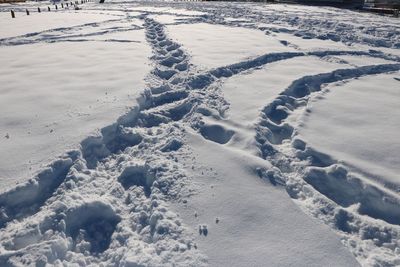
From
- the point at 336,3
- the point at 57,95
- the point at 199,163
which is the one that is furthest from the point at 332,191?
the point at 336,3

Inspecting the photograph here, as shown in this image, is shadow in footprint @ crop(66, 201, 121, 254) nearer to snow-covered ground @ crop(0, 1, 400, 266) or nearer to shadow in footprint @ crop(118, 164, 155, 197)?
snow-covered ground @ crop(0, 1, 400, 266)

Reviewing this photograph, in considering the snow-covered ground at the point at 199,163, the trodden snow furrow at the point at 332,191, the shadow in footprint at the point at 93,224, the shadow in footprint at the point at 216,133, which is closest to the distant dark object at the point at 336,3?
the snow-covered ground at the point at 199,163

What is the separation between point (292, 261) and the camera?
248 centimetres

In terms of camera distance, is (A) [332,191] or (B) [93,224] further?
(A) [332,191]

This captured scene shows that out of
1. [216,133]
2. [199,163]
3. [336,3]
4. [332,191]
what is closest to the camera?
[332,191]

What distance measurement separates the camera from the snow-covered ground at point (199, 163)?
2670 millimetres

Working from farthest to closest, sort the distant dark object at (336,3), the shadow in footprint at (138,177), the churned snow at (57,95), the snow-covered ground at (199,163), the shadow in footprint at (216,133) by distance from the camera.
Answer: the distant dark object at (336,3)
the shadow in footprint at (216,133)
the churned snow at (57,95)
the shadow in footprint at (138,177)
the snow-covered ground at (199,163)

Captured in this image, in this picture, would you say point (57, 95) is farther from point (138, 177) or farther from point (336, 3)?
point (336, 3)

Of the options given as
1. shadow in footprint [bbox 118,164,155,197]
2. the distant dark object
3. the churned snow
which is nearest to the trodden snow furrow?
shadow in footprint [bbox 118,164,155,197]

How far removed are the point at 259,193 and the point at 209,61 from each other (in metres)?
4.95

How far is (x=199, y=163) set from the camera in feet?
12.3

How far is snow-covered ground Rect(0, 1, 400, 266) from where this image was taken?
8.76 feet

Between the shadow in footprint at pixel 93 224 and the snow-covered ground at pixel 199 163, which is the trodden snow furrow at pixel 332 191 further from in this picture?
the shadow in footprint at pixel 93 224

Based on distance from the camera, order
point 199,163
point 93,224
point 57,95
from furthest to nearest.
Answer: point 57,95
point 199,163
point 93,224
